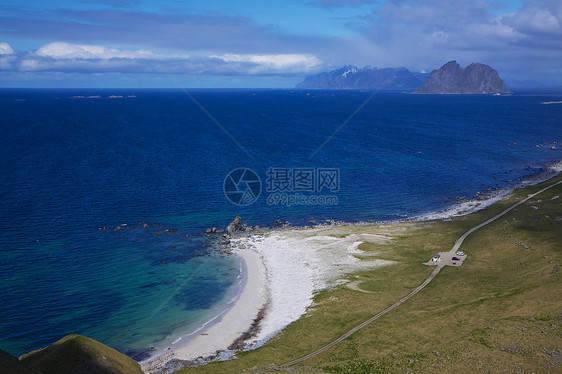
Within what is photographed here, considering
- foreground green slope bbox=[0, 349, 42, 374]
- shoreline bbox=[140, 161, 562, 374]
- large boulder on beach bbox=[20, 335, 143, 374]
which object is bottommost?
shoreline bbox=[140, 161, 562, 374]

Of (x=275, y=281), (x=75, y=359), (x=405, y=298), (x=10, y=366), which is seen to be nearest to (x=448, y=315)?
(x=405, y=298)

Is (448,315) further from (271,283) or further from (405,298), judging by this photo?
(271,283)

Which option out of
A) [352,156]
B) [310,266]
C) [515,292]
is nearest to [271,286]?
[310,266]

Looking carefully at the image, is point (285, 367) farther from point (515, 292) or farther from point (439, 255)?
point (439, 255)

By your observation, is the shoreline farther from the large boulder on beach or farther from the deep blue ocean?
the large boulder on beach

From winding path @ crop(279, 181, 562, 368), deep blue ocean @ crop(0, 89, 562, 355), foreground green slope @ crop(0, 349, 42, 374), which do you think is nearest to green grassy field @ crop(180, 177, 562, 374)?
winding path @ crop(279, 181, 562, 368)
